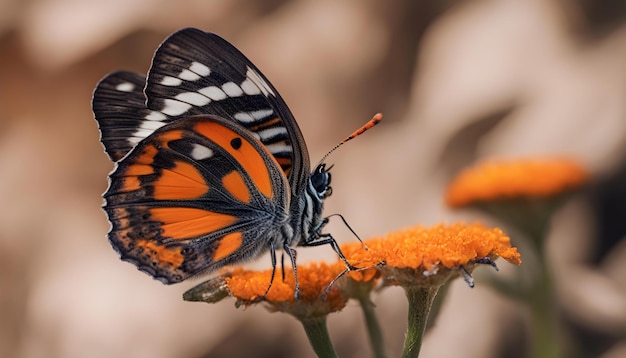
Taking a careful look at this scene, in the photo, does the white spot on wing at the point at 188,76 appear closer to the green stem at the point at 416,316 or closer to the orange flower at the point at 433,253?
the orange flower at the point at 433,253

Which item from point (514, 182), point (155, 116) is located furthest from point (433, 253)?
point (514, 182)

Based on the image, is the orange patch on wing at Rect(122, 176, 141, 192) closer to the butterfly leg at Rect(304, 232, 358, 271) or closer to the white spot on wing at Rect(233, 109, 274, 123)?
the white spot on wing at Rect(233, 109, 274, 123)

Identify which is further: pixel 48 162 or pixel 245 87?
pixel 48 162

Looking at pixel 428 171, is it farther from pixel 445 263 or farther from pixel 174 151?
pixel 445 263

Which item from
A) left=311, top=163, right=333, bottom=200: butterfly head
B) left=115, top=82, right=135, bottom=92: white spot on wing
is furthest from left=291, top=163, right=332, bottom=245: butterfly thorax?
left=115, top=82, right=135, bottom=92: white spot on wing

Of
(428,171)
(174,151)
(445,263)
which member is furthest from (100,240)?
(445,263)

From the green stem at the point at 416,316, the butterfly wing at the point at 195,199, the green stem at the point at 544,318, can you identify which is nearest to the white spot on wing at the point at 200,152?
the butterfly wing at the point at 195,199
